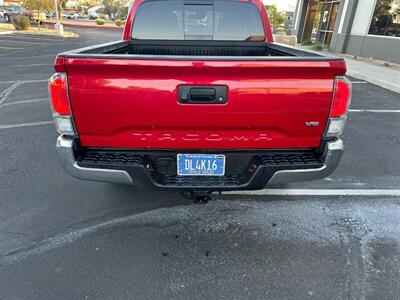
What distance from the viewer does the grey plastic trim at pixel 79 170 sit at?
8.07ft

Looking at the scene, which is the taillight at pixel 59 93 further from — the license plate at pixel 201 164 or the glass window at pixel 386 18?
the glass window at pixel 386 18

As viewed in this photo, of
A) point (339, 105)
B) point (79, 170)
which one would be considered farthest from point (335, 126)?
point (79, 170)

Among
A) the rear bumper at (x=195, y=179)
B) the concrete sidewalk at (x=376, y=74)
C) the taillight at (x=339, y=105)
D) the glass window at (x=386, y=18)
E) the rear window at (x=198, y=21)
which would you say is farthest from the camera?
the glass window at (x=386, y=18)

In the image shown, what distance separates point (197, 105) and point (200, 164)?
0.49 metres

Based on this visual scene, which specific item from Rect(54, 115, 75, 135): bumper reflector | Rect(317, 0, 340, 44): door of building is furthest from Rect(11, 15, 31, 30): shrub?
Rect(54, 115, 75, 135): bumper reflector

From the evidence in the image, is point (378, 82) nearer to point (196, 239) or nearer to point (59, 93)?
point (196, 239)

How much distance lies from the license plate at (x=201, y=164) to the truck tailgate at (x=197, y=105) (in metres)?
0.09

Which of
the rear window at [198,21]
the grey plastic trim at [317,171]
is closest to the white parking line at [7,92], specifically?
the rear window at [198,21]

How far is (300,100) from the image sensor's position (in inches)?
92.8

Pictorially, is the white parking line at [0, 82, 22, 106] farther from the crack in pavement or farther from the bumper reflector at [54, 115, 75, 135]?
the bumper reflector at [54, 115, 75, 135]

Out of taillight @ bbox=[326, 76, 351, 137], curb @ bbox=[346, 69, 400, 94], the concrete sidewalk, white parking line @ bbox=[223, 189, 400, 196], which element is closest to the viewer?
taillight @ bbox=[326, 76, 351, 137]

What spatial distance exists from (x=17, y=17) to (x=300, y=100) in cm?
3264

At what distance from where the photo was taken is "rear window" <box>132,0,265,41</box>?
4266 mm

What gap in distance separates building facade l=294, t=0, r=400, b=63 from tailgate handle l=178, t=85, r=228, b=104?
13.5m
